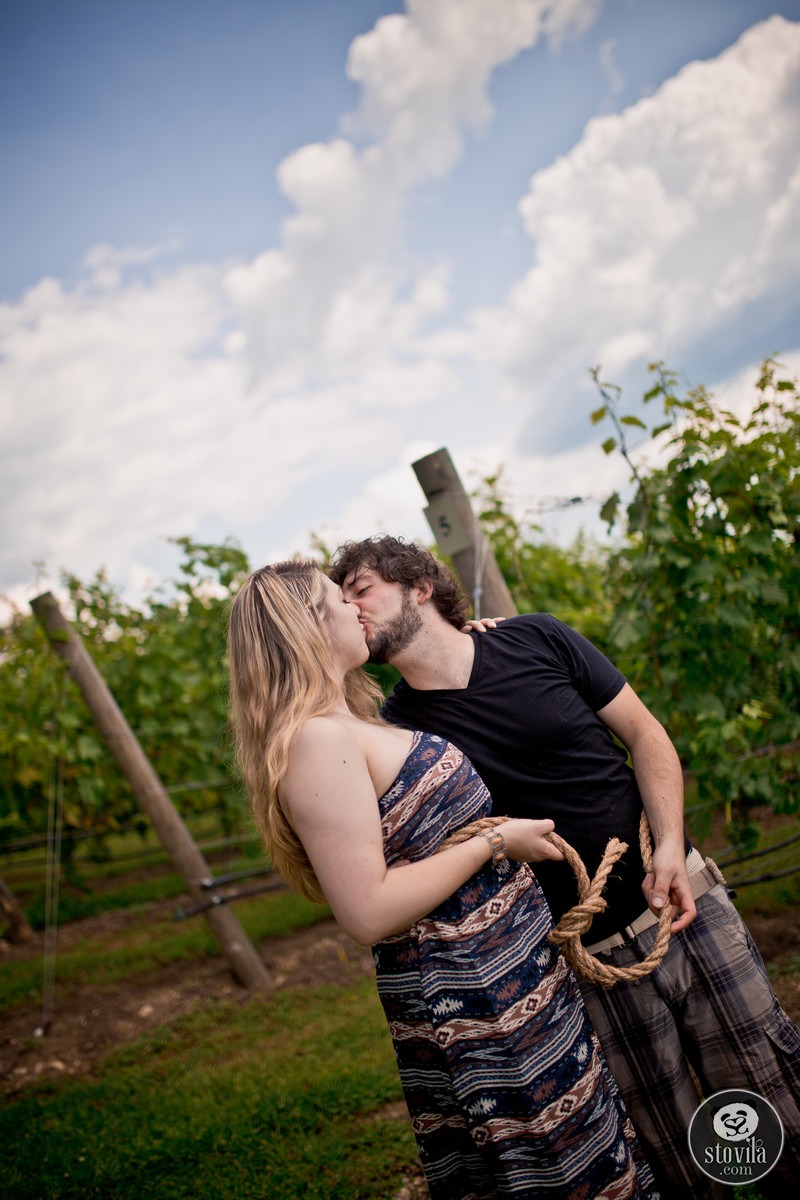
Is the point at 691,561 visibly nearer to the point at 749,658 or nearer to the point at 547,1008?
the point at 749,658

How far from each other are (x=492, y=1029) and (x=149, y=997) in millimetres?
4029

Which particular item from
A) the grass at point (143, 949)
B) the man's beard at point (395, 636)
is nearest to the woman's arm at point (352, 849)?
the man's beard at point (395, 636)

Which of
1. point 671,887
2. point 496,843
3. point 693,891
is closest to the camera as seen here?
point 496,843

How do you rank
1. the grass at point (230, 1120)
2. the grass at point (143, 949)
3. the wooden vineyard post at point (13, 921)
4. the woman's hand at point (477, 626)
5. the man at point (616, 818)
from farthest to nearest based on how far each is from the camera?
the wooden vineyard post at point (13, 921) < the grass at point (143, 949) < the grass at point (230, 1120) < the woman's hand at point (477, 626) < the man at point (616, 818)

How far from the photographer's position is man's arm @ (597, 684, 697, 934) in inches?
72.4

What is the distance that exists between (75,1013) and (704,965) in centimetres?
423

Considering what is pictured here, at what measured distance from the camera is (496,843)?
62.1 inches

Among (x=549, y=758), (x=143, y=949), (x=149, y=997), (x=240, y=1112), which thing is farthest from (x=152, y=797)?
(x=549, y=758)

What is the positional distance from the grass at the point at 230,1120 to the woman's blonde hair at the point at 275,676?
5.37ft

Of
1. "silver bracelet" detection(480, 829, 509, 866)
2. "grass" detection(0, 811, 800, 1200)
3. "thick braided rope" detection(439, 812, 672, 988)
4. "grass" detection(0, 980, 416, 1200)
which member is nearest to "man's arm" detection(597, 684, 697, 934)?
"thick braided rope" detection(439, 812, 672, 988)

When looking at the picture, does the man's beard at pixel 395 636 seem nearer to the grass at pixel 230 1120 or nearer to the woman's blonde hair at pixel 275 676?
the woman's blonde hair at pixel 275 676

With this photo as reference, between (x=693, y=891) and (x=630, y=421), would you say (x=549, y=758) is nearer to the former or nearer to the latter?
(x=693, y=891)

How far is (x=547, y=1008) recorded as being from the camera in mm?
1599

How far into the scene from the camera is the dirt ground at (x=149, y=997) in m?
3.97
